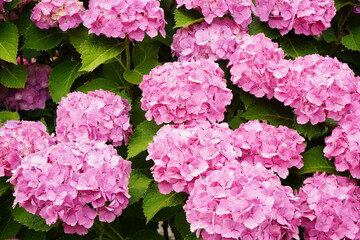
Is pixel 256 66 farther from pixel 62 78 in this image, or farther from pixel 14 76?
pixel 14 76

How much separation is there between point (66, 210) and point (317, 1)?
153 centimetres

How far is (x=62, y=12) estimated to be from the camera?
2.93 meters

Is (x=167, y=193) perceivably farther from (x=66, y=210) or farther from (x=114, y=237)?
(x=114, y=237)

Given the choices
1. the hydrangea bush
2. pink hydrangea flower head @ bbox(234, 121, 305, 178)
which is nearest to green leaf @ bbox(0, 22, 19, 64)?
the hydrangea bush

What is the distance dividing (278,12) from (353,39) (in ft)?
1.76

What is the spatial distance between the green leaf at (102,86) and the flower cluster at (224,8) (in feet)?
1.94

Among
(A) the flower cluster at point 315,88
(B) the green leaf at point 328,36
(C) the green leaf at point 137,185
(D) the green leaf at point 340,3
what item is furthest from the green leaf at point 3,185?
(D) the green leaf at point 340,3

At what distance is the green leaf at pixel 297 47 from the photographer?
2.78m

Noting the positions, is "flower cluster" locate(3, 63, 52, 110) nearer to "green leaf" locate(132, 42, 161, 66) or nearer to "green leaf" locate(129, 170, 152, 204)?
"green leaf" locate(132, 42, 161, 66)

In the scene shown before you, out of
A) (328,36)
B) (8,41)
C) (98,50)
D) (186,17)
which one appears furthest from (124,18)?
(328,36)

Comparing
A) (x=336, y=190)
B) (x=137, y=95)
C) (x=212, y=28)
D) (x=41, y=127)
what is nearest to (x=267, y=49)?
(x=212, y=28)

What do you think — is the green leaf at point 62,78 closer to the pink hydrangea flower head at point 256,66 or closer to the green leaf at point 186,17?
the green leaf at point 186,17

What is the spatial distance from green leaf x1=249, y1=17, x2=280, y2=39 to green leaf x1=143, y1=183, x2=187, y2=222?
1.02 meters

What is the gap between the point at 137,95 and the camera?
10.1 ft
